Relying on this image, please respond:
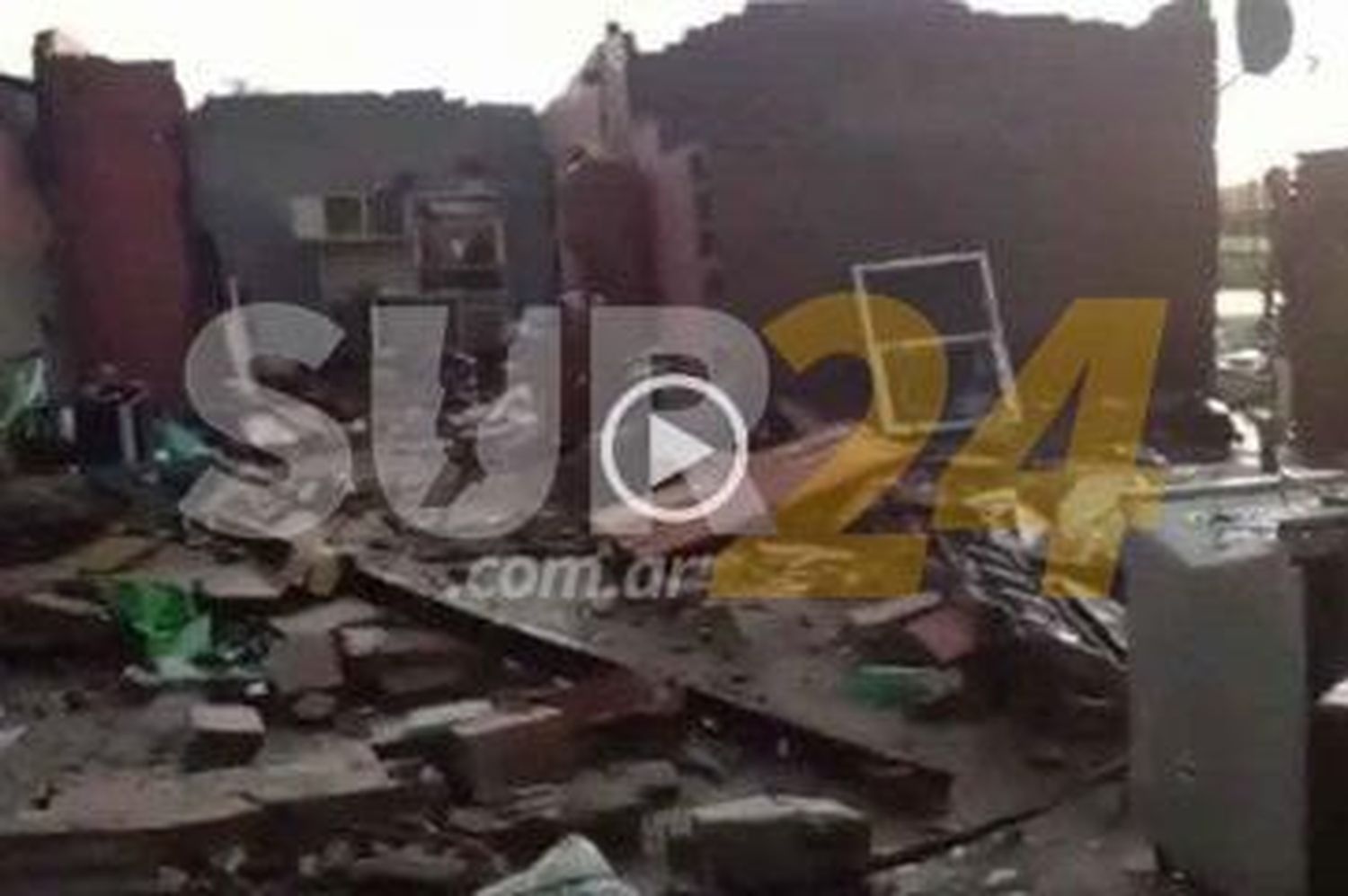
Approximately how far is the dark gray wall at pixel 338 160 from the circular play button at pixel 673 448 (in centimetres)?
1063

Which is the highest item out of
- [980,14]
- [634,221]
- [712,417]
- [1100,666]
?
[980,14]

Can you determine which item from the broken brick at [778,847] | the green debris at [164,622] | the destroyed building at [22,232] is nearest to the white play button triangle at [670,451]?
the green debris at [164,622]

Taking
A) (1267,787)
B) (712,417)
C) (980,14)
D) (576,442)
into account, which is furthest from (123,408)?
(1267,787)

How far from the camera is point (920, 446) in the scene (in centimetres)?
1007

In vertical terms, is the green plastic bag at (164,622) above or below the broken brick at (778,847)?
above

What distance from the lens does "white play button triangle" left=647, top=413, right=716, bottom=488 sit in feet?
29.9

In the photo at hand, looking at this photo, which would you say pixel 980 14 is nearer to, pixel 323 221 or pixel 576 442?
pixel 576 442

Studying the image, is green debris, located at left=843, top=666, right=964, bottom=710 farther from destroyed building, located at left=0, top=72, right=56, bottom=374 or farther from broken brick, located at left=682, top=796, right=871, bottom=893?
destroyed building, located at left=0, top=72, right=56, bottom=374

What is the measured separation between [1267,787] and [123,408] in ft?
30.3

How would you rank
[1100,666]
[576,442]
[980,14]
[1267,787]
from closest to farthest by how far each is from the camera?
[1267,787] < [1100,666] < [576,442] < [980,14]

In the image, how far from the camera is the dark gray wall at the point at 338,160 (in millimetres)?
21734

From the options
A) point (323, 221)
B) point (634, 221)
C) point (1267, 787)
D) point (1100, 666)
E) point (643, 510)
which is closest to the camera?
point (1267, 787)

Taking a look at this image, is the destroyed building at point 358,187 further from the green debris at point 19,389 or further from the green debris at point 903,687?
the green debris at point 903,687

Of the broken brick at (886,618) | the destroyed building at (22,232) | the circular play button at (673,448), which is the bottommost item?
the broken brick at (886,618)
